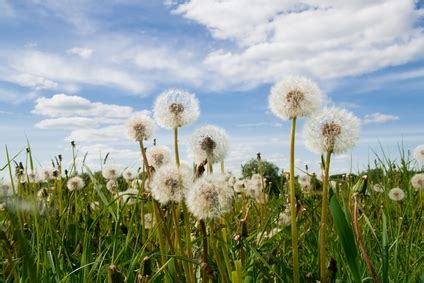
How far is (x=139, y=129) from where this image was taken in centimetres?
338

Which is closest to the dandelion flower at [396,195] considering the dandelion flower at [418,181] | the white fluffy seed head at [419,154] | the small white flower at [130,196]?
the dandelion flower at [418,181]

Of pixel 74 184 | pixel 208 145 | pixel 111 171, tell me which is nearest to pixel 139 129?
pixel 208 145

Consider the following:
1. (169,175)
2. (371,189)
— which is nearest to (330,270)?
(169,175)

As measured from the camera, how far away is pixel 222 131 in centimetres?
285

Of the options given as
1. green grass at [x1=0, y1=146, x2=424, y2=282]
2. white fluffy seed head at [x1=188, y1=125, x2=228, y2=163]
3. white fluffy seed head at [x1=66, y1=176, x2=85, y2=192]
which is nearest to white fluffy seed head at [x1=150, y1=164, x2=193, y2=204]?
green grass at [x1=0, y1=146, x2=424, y2=282]

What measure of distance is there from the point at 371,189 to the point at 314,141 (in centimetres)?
431

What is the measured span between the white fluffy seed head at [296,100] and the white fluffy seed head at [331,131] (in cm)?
6

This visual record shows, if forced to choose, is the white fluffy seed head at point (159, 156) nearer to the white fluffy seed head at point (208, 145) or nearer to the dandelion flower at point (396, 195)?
the white fluffy seed head at point (208, 145)

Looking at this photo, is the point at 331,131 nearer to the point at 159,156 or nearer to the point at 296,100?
the point at 296,100

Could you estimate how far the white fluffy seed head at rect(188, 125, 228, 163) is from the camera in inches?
110

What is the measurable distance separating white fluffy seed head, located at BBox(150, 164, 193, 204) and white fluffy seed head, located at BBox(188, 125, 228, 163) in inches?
11.3

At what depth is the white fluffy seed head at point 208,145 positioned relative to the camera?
9.14 ft

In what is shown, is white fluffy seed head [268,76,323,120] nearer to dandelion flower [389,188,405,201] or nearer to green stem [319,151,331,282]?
green stem [319,151,331,282]

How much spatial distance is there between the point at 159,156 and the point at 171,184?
32.2 inches
